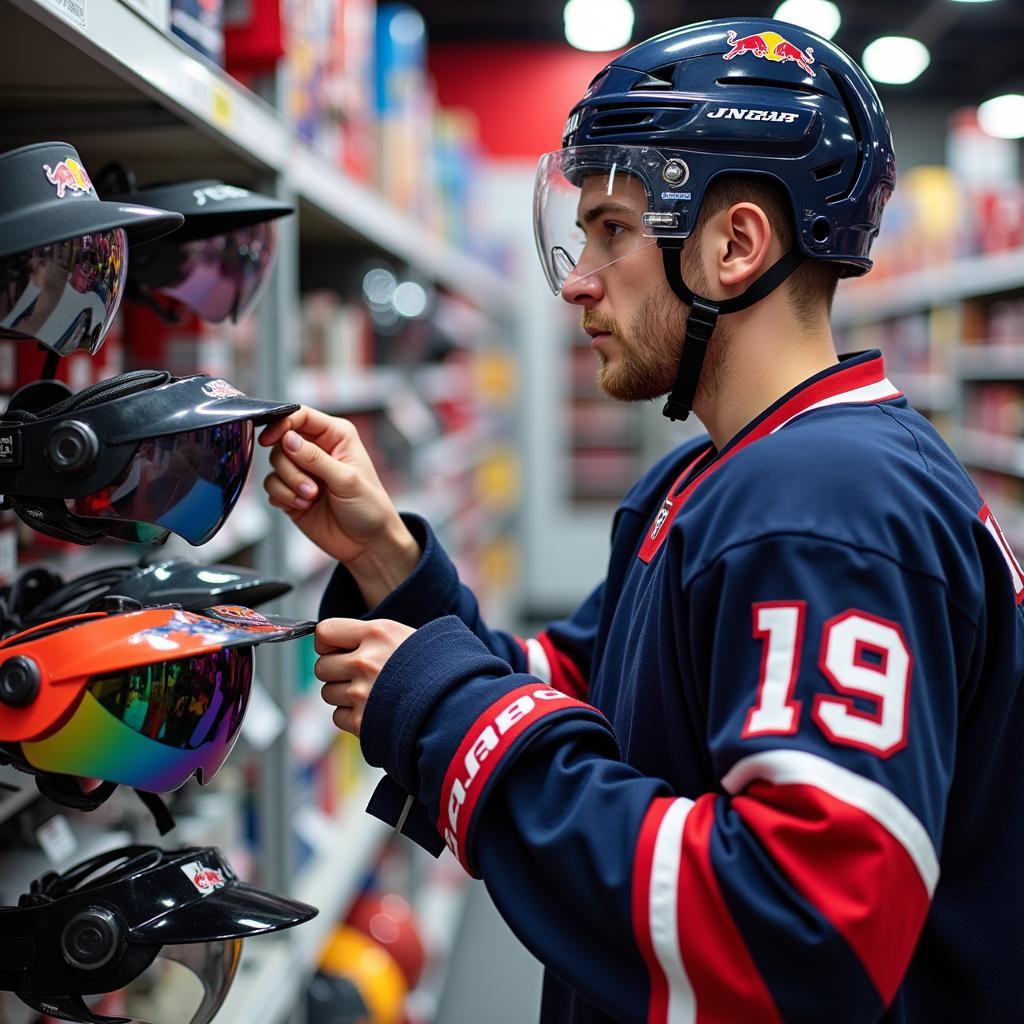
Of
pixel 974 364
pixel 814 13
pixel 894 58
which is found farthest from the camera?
pixel 894 58

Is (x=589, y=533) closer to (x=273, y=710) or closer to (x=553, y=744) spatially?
(x=273, y=710)

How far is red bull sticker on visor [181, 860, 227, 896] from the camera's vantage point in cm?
120

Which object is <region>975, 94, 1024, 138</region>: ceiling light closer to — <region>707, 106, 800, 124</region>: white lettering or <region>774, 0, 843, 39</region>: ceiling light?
<region>774, 0, 843, 39</region>: ceiling light

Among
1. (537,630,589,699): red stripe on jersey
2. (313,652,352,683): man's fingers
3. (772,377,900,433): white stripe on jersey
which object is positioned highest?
(772,377,900,433): white stripe on jersey

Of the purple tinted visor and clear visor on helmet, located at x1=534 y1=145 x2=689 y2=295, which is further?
the purple tinted visor

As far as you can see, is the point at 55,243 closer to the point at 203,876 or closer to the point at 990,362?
the point at 203,876

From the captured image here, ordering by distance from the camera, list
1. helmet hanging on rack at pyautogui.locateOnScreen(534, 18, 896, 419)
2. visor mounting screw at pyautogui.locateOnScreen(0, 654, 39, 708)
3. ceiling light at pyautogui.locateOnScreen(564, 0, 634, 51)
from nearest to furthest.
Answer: visor mounting screw at pyautogui.locateOnScreen(0, 654, 39, 708) → helmet hanging on rack at pyautogui.locateOnScreen(534, 18, 896, 419) → ceiling light at pyautogui.locateOnScreen(564, 0, 634, 51)

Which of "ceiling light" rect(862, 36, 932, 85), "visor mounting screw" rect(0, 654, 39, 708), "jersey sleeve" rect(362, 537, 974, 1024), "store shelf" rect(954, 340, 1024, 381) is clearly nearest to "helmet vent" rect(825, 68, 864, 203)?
"jersey sleeve" rect(362, 537, 974, 1024)

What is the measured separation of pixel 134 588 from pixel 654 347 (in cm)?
68

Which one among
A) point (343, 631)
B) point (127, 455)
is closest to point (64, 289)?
point (127, 455)

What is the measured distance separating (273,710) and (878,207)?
1329 mm

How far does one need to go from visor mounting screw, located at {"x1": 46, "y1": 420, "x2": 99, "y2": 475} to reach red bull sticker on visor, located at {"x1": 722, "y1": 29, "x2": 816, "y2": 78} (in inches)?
33.9

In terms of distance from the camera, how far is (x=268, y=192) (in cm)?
201

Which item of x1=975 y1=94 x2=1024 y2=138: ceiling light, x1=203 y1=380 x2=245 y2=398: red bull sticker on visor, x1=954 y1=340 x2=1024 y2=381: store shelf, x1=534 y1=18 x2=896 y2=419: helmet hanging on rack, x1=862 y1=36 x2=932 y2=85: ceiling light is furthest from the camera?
x1=975 y1=94 x2=1024 y2=138: ceiling light
